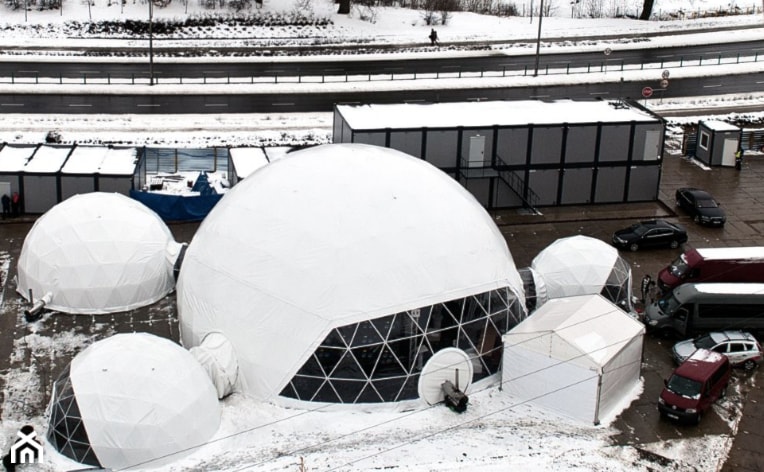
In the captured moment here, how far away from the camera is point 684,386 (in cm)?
3144

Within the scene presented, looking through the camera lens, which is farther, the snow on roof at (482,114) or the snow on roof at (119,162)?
the snow on roof at (482,114)

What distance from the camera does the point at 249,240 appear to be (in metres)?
32.1

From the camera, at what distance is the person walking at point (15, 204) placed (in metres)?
45.5

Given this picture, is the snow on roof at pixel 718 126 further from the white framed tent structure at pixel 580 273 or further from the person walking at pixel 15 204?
the person walking at pixel 15 204

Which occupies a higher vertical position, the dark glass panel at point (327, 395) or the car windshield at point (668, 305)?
the car windshield at point (668, 305)

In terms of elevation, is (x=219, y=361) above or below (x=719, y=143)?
below

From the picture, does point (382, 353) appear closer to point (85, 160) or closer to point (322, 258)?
point (322, 258)

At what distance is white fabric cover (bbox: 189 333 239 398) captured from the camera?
101 ft

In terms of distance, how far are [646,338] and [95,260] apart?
63.8 feet

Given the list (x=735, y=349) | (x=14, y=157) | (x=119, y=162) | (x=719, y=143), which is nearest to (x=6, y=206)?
(x=14, y=157)

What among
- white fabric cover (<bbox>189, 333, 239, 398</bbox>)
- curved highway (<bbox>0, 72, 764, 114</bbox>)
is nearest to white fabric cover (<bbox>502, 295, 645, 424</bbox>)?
white fabric cover (<bbox>189, 333, 239, 398</bbox>)

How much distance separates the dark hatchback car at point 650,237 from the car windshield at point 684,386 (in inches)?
491

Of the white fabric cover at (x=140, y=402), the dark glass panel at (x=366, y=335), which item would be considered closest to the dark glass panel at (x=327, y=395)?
the dark glass panel at (x=366, y=335)

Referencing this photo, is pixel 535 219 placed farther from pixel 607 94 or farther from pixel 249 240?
pixel 607 94
